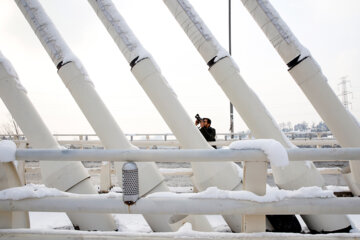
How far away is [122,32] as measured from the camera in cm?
448

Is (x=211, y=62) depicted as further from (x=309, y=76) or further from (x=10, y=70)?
(x=10, y=70)

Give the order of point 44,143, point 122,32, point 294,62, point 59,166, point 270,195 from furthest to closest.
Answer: point 294,62 < point 122,32 < point 44,143 < point 59,166 < point 270,195

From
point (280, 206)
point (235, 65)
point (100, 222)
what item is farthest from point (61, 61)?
point (280, 206)

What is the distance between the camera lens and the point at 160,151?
6.79 feet

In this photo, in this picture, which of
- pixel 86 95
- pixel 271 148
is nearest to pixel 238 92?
pixel 86 95

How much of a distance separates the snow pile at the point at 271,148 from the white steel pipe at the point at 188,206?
0.35 m

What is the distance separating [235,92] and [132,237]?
303cm

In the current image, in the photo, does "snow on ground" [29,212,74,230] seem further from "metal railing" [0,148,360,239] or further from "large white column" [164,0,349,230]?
"large white column" [164,0,349,230]

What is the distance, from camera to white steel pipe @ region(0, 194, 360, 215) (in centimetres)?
206

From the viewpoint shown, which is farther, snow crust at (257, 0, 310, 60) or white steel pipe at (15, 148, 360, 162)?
snow crust at (257, 0, 310, 60)

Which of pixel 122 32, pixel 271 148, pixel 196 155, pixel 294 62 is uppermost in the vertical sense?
pixel 122 32

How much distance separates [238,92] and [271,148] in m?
2.63

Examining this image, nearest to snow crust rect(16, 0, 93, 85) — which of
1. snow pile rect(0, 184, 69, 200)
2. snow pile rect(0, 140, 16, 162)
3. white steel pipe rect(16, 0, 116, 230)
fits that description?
white steel pipe rect(16, 0, 116, 230)

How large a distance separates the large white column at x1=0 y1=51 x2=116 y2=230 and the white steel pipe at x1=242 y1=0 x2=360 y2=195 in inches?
146
